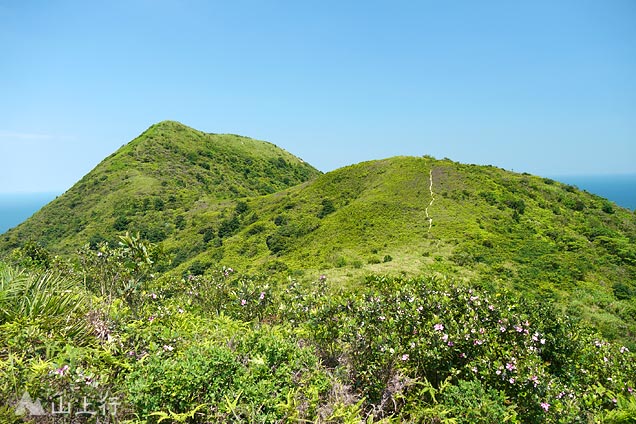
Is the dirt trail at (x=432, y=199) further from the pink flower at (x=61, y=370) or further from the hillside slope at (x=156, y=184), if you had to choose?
the hillside slope at (x=156, y=184)

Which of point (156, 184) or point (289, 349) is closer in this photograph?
point (289, 349)

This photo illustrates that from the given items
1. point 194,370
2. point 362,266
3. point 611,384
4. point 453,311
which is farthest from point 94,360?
point 362,266

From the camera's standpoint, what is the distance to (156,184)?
8194 centimetres

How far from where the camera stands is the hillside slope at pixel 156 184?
2734 inches

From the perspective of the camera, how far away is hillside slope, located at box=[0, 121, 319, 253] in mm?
69438

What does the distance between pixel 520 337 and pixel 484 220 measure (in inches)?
1410

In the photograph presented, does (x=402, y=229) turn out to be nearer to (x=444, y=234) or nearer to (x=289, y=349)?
(x=444, y=234)

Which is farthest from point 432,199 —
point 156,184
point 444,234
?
point 156,184

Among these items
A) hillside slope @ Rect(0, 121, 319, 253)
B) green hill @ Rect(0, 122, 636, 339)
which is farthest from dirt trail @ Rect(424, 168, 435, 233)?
hillside slope @ Rect(0, 121, 319, 253)

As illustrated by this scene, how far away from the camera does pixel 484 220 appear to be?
126 ft

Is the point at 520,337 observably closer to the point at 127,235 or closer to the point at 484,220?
the point at 127,235

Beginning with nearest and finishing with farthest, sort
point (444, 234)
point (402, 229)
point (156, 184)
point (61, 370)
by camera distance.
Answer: point (61, 370), point (444, 234), point (402, 229), point (156, 184)

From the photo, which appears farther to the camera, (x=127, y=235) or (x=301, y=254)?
(x=301, y=254)

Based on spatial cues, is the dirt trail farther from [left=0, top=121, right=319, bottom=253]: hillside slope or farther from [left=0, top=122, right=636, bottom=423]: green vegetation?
[left=0, top=121, right=319, bottom=253]: hillside slope
